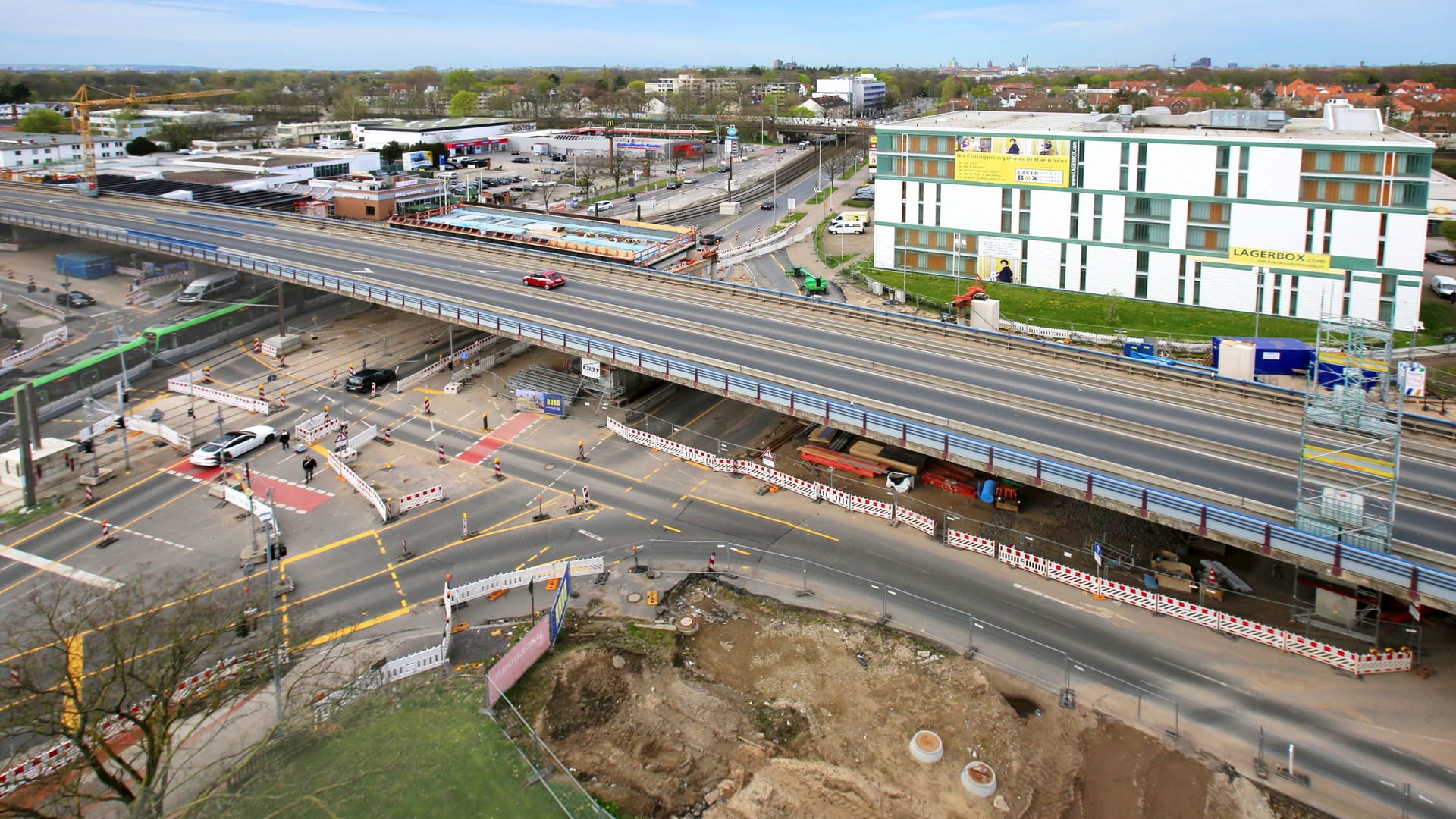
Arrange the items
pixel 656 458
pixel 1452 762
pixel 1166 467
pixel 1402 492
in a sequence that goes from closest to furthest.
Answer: pixel 1452 762 < pixel 1402 492 < pixel 1166 467 < pixel 656 458

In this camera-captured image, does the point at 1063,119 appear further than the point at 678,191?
No

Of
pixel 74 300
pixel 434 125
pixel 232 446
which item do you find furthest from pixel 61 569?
pixel 434 125

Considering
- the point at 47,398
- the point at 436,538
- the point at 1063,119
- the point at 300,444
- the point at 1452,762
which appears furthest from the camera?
the point at 1063,119

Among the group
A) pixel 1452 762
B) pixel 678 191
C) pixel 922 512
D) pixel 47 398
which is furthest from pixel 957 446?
pixel 678 191

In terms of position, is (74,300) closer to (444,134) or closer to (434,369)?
(434,369)

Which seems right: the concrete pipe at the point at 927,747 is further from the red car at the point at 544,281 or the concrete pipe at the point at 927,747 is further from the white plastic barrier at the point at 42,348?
the white plastic barrier at the point at 42,348

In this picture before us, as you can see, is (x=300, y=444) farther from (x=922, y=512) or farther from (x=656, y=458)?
(x=922, y=512)

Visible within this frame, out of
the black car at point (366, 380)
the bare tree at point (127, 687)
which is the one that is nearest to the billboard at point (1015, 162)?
the black car at point (366, 380)
